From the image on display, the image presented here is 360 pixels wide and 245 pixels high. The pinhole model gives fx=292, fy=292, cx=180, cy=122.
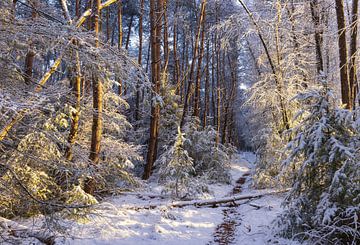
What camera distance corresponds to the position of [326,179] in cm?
562

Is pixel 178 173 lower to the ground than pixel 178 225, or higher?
higher

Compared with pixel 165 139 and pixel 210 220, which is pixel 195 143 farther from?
pixel 210 220

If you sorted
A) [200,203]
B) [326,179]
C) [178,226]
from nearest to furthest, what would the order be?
[326,179]
[178,226]
[200,203]

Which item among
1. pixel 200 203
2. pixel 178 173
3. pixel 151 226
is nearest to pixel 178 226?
pixel 151 226

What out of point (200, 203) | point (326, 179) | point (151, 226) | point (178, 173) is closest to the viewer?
point (326, 179)

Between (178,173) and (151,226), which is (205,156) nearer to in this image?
(178,173)

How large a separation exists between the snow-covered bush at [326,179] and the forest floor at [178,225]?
2.12 feet

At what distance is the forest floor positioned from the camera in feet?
20.1

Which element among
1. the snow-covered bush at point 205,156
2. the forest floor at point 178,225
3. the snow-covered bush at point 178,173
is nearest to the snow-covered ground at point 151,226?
the forest floor at point 178,225

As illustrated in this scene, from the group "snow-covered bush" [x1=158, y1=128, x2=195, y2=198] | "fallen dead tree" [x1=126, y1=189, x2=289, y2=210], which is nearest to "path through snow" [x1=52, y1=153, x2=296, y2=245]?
"fallen dead tree" [x1=126, y1=189, x2=289, y2=210]

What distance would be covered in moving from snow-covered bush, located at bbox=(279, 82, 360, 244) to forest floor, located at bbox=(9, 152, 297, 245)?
646mm

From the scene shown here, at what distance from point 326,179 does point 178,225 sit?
3605 millimetres

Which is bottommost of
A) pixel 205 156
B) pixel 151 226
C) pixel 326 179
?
pixel 151 226

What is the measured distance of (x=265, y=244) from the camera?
6152 mm
